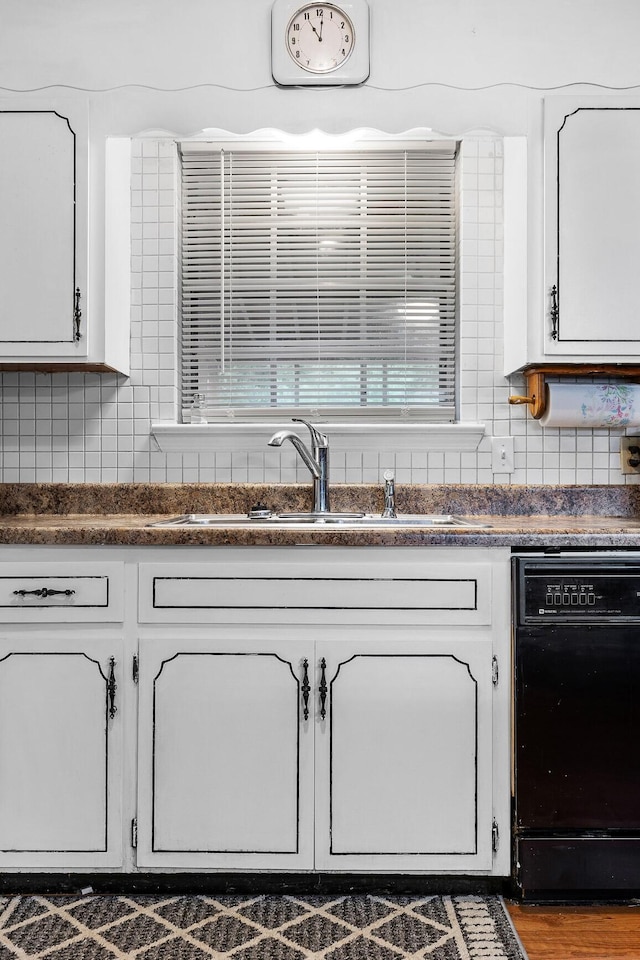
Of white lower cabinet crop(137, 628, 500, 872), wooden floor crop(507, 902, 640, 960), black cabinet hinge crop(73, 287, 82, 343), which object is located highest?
black cabinet hinge crop(73, 287, 82, 343)

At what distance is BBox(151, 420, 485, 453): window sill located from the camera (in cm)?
A: 225

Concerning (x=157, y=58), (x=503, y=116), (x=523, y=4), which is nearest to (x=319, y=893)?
(x=503, y=116)

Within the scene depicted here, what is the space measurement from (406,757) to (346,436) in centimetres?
106

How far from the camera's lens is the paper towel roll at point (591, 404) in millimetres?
2164

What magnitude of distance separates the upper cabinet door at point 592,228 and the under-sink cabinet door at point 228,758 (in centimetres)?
121

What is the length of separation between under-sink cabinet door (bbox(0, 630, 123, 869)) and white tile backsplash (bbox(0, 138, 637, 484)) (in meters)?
0.78

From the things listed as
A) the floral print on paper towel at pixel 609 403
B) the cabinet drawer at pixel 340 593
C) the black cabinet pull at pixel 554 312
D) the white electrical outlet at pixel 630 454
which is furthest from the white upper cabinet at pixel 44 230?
the white electrical outlet at pixel 630 454

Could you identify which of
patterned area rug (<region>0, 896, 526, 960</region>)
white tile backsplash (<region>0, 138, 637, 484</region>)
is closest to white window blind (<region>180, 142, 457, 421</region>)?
white tile backsplash (<region>0, 138, 637, 484</region>)

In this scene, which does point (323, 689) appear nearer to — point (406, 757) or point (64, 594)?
point (406, 757)

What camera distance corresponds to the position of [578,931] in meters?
1.57

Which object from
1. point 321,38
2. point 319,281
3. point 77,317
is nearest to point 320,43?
point 321,38

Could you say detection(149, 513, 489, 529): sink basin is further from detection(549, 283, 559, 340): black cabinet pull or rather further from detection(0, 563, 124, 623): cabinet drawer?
detection(549, 283, 559, 340): black cabinet pull

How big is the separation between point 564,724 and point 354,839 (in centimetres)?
59

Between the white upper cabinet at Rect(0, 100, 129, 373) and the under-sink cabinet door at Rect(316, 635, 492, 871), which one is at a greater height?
the white upper cabinet at Rect(0, 100, 129, 373)
